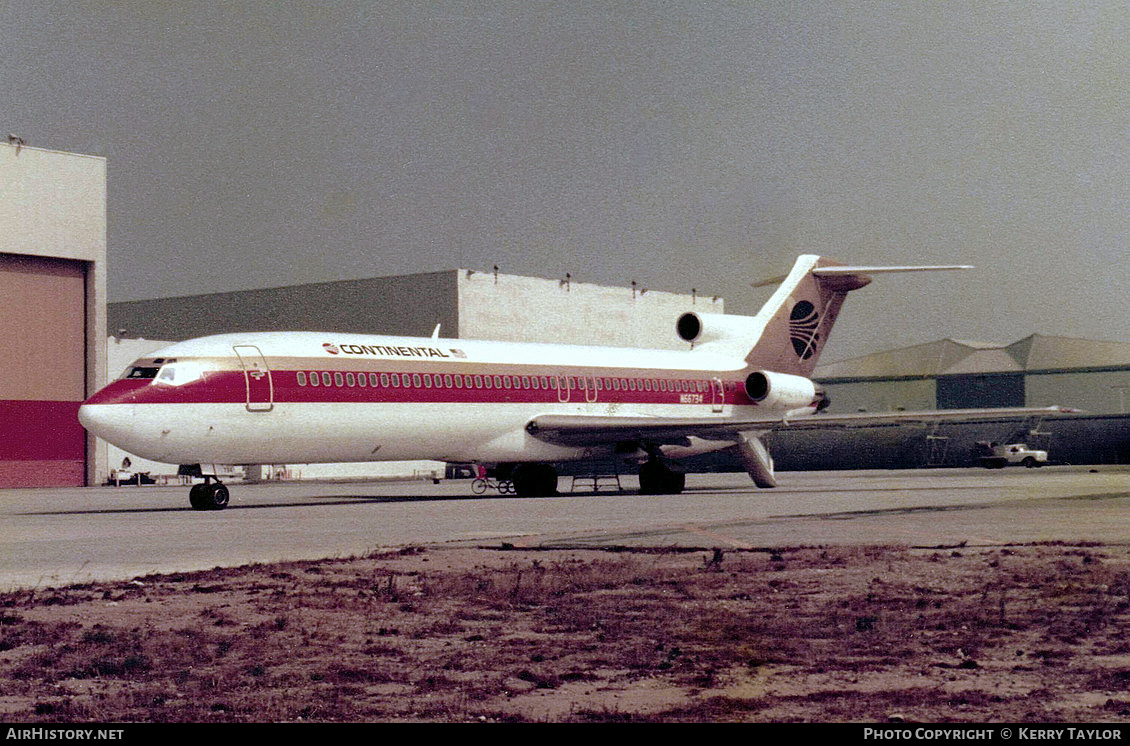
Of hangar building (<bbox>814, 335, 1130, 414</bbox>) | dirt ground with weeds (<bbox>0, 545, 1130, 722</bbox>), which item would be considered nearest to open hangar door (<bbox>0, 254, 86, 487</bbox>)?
dirt ground with weeds (<bbox>0, 545, 1130, 722</bbox>)

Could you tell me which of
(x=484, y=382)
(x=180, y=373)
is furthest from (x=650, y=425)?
(x=180, y=373)

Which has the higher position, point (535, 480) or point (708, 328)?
point (708, 328)

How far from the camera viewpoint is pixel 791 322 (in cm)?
4728

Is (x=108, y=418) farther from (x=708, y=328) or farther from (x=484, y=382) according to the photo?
(x=708, y=328)

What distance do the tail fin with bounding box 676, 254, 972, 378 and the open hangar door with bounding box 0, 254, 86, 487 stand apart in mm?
27909

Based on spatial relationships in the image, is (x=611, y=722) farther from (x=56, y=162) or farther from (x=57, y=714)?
(x=56, y=162)

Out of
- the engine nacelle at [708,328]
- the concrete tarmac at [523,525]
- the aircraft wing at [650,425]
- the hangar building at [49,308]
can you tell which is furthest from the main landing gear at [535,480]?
the hangar building at [49,308]

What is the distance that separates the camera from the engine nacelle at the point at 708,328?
1805 inches

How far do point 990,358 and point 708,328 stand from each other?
225 feet

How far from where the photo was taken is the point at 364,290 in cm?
7475

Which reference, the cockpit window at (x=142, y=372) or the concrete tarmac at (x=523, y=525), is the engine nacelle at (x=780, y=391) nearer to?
the concrete tarmac at (x=523, y=525)

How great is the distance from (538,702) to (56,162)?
5519 centimetres

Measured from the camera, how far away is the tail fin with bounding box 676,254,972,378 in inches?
1825
